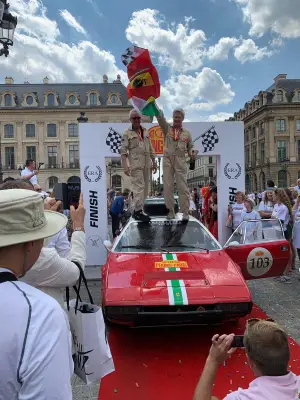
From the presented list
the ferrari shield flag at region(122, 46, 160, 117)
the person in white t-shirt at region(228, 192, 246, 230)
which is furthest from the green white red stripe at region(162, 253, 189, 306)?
the person in white t-shirt at region(228, 192, 246, 230)

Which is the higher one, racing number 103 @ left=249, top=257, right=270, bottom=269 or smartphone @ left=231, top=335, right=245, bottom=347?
smartphone @ left=231, top=335, right=245, bottom=347

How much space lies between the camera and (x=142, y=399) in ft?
9.59

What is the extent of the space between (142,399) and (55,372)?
7.60 feet

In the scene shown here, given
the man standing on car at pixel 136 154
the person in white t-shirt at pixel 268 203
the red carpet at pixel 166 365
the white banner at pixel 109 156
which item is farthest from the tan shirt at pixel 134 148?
the person in white t-shirt at pixel 268 203

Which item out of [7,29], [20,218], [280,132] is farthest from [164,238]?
[280,132]

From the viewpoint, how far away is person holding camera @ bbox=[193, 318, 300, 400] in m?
1.55

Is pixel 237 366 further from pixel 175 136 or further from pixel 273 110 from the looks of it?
pixel 273 110

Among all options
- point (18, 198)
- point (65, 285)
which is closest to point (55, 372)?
point (18, 198)

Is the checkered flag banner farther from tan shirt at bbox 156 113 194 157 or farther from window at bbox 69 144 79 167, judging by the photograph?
window at bbox 69 144 79 167

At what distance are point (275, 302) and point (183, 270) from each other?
7.54 feet

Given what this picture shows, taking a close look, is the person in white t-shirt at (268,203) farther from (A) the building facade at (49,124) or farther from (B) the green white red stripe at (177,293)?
(A) the building facade at (49,124)

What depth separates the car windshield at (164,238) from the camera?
4883mm

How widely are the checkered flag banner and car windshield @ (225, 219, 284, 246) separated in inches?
116

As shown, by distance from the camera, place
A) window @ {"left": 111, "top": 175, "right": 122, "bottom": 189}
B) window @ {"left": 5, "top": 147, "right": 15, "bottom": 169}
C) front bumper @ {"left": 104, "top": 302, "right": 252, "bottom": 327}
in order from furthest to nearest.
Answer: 1. window @ {"left": 5, "top": 147, "right": 15, "bottom": 169}
2. window @ {"left": 111, "top": 175, "right": 122, "bottom": 189}
3. front bumper @ {"left": 104, "top": 302, "right": 252, "bottom": 327}
